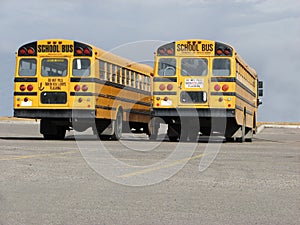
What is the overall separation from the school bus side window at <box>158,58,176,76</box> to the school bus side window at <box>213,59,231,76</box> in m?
1.26

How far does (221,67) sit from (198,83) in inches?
32.6

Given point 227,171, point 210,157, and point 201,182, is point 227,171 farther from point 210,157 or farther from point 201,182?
point 210,157

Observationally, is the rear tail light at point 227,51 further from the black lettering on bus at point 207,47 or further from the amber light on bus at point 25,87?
the amber light on bus at point 25,87

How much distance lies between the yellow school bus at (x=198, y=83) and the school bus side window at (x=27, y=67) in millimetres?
3694

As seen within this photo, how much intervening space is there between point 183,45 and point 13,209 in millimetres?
14233

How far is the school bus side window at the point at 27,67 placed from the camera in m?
20.6

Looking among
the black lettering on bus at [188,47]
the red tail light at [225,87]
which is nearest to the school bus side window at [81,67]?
the black lettering on bus at [188,47]

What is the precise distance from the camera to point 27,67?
811 inches

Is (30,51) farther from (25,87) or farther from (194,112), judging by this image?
(194,112)

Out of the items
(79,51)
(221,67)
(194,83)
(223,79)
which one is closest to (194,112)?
(194,83)

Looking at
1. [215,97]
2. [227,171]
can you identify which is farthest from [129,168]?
[215,97]

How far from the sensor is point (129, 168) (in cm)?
1123

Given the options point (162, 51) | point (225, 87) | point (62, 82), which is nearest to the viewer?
point (225, 87)

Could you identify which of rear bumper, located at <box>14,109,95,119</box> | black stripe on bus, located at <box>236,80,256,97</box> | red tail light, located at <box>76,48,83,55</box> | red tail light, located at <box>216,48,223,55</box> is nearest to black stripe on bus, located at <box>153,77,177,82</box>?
red tail light, located at <box>216,48,223,55</box>
